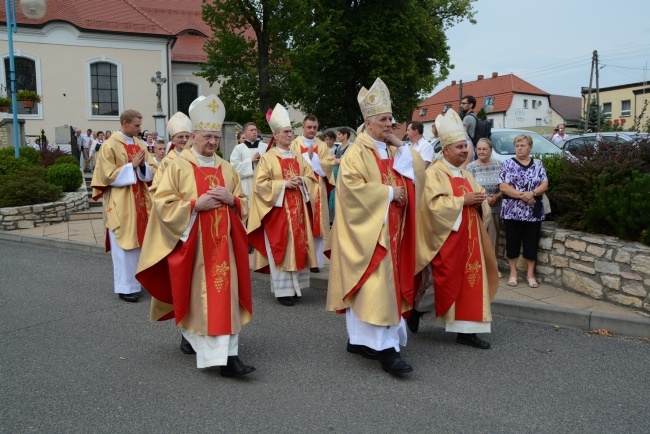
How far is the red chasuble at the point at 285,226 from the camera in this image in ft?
23.4

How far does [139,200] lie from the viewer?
7.53m

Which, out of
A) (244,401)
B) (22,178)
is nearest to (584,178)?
(244,401)

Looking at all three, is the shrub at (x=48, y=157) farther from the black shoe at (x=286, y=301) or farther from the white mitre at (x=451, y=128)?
the white mitre at (x=451, y=128)

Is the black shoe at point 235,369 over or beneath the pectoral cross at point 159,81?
beneath

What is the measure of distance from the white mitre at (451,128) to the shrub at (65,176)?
12406 millimetres

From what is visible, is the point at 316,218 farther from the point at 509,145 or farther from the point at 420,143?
the point at 509,145

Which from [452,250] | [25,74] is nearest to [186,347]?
[452,250]

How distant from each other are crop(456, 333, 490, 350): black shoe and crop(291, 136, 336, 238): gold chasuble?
269 cm

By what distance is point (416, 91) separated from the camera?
29.2m

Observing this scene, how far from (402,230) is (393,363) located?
1147 millimetres

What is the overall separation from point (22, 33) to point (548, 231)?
2813 cm

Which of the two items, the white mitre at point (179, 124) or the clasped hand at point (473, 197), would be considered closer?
the clasped hand at point (473, 197)

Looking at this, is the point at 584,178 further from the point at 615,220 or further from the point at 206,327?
the point at 206,327

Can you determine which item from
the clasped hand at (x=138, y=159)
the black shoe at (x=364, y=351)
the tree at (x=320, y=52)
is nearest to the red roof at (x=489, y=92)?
the tree at (x=320, y=52)
